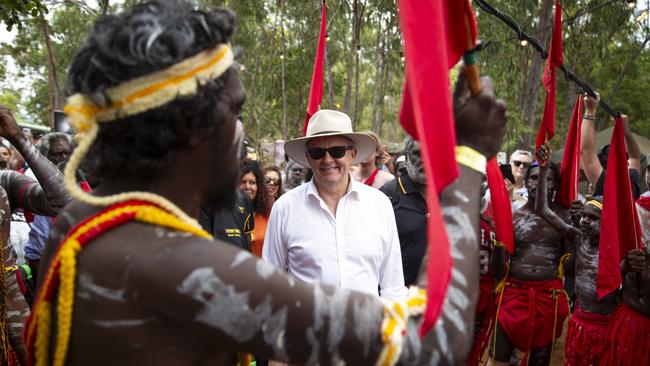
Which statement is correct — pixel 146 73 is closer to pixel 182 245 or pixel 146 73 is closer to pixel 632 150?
pixel 182 245

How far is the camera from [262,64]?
22.5m

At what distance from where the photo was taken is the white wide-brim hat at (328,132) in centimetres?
388

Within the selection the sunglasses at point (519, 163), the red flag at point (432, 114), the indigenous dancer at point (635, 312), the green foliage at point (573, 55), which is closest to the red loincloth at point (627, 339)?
the indigenous dancer at point (635, 312)

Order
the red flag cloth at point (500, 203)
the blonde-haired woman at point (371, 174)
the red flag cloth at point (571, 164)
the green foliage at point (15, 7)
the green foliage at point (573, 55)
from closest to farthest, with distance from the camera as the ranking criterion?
the green foliage at point (15, 7)
the red flag cloth at point (500, 203)
the red flag cloth at point (571, 164)
the blonde-haired woman at point (371, 174)
the green foliage at point (573, 55)

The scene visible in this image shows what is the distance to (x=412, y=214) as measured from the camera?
4.41 meters

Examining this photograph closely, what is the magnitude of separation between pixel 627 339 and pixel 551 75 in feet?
7.14

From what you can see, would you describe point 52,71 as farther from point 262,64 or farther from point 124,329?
point 124,329

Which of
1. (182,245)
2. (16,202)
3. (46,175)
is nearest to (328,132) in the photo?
(46,175)

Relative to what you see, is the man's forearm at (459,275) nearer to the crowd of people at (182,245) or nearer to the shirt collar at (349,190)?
the crowd of people at (182,245)

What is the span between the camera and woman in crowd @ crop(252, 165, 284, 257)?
5.64 metres

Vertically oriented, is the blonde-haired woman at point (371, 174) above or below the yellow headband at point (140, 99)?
below

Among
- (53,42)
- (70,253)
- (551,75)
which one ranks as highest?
(53,42)

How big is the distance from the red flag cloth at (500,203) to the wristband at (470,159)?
2.36 meters

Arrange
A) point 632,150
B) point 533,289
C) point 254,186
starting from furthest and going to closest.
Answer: point 632,150
point 254,186
point 533,289
